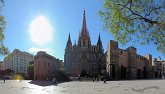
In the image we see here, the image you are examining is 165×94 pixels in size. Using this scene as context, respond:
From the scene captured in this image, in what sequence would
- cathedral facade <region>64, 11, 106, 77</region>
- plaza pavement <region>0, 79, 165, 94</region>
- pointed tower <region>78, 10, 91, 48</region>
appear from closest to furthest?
plaza pavement <region>0, 79, 165, 94</region> < cathedral facade <region>64, 11, 106, 77</region> < pointed tower <region>78, 10, 91, 48</region>

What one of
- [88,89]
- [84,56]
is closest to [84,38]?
[84,56]

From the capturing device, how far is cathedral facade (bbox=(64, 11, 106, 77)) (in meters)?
162

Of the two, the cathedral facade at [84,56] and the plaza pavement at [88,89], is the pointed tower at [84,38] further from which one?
the plaza pavement at [88,89]

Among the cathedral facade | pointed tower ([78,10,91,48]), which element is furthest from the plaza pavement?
pointed tower ([78,10,91,48])

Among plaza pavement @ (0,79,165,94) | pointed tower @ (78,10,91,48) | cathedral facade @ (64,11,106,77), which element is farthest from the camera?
pointed tower @ (78,10,91,48)

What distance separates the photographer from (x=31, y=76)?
12962 cm

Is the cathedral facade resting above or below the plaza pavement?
above

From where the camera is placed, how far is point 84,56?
6452 inches

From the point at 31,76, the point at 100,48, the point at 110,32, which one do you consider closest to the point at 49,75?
the point at 31,76

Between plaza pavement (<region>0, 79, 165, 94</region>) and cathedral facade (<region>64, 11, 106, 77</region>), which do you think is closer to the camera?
plaza pavement (<region>0, 79, 165, 94</region>)

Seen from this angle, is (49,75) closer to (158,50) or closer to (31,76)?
(31,76)

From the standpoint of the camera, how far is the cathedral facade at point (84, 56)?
161750 millimetres

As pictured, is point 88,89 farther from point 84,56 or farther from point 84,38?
point 84,38

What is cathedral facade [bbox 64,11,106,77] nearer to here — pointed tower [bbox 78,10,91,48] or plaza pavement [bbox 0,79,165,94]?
pointed tower [bbox 78,10,91,48]
